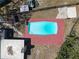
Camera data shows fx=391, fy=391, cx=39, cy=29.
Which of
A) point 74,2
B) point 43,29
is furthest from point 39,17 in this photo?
point 74,2

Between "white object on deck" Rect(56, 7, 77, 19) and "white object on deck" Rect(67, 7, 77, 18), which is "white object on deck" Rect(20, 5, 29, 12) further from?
"white object on deck" Rect(67, 7, 77, 18)

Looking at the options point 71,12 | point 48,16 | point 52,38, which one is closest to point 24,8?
point 48,16

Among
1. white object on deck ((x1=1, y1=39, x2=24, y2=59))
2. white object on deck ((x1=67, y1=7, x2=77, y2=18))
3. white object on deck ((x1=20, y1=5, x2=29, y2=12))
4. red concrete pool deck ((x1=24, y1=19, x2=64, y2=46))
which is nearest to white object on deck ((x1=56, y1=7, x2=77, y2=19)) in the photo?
white object on deck ((x1=67, y1=7, x2=77, y2=18))

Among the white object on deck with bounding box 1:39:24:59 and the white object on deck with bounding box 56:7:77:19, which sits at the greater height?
the white object on deck with bounding box 56:7:77:19

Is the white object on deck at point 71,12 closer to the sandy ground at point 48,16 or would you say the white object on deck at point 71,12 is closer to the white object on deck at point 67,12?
the white object on deck at point 67,12

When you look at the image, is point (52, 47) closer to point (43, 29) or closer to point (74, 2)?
point (43, 29)
